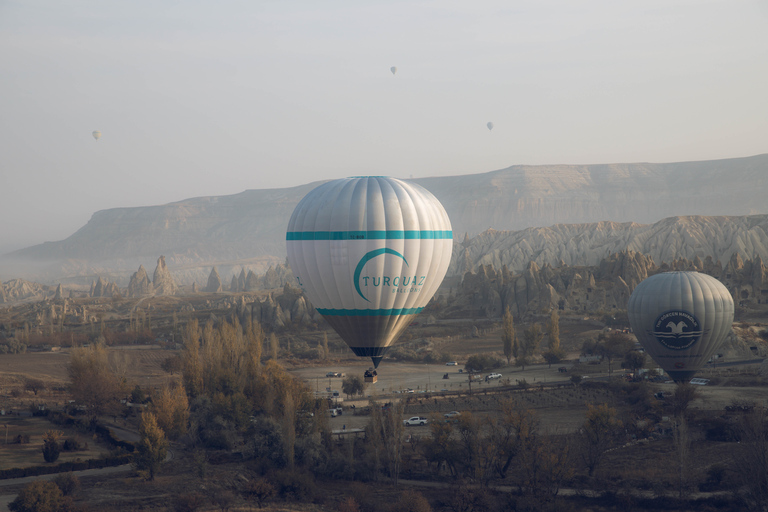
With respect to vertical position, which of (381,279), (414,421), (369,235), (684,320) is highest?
(369,235)

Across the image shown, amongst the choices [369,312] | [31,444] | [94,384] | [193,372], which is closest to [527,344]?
[193,372]

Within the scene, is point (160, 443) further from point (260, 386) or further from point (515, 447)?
point (515, 447)

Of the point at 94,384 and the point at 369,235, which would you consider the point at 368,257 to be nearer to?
the point at 369,235

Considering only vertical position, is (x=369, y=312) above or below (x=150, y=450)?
above

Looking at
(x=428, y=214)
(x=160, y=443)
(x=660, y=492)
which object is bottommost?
(x=660, y=492)

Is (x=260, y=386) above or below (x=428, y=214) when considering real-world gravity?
below

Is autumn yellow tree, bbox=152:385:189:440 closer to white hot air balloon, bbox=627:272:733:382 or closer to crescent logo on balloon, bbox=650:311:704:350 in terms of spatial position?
white hot air balloon, bbox=627:272:733:382

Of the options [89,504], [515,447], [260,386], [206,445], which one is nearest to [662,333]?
[515,447]
